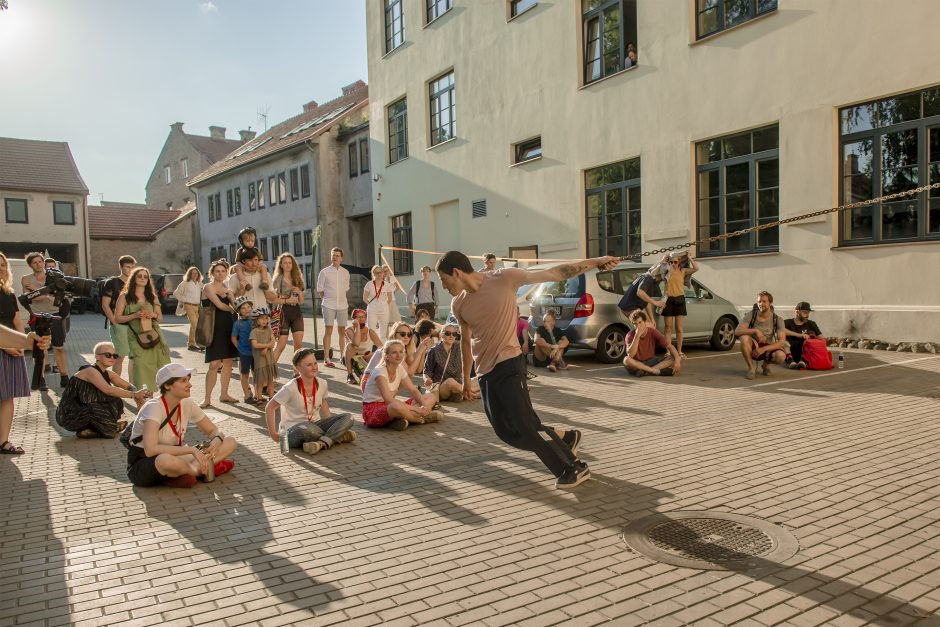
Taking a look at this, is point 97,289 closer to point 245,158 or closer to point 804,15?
point 804,15

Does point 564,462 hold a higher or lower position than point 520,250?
lower

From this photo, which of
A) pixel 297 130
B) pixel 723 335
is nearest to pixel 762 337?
pixel 723 335

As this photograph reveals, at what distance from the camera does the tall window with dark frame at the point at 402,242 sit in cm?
2458

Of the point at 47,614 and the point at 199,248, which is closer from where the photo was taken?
the point at 47,614

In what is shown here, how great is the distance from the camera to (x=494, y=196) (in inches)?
798

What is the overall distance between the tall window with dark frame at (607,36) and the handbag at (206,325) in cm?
1111

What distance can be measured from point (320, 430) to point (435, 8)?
19.1 meters

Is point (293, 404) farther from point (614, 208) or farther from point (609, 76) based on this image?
point (609, 76)

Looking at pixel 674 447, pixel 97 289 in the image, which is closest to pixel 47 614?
pixel 674 447

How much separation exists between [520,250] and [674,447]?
1354 centimetres

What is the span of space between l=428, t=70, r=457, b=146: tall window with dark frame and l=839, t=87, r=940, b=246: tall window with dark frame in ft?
39.8

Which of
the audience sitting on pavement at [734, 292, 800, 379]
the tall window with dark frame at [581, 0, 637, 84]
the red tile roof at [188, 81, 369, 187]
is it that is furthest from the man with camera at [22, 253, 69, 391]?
the red tile roof at [188, 81, 369, 187]

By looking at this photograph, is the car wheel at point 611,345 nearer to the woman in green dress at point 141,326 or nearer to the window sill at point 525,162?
the woman in green dress at point 141,326

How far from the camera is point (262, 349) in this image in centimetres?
877
